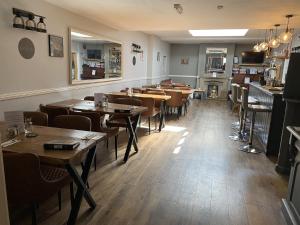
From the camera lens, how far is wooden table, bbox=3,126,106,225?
162 centimetres

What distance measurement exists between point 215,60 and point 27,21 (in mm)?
8833

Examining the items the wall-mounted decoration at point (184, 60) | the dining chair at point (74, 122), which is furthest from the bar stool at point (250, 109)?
the wall-mounted decoration at point (184, 60)

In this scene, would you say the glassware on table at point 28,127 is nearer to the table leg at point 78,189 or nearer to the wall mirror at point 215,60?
the table leg at point 78,189

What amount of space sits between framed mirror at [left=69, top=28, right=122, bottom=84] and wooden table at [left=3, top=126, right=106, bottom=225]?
8.08 feet

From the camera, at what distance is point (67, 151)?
5.56 feet

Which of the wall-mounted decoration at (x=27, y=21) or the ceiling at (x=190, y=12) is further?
the ceiling at (x=190, y=12)

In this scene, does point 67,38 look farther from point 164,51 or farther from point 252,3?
point 164,51

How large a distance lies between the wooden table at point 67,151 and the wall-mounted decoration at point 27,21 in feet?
5.45

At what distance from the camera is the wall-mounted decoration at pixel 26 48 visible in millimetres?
3200

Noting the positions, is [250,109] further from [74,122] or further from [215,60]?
[215,60]

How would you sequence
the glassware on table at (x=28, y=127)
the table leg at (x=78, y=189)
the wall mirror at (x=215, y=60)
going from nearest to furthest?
the table leg at (x=78, y=189)
the glassware on table at (x=28, y=127)
the wall mirror at (x=215, y=60)

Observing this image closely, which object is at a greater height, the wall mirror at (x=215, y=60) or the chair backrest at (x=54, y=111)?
the wall mirror at (x=215, y=60)

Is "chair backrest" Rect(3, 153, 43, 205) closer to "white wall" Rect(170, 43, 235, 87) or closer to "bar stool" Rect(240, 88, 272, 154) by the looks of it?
"bar stool" Rect(240, 88, 272, 154)

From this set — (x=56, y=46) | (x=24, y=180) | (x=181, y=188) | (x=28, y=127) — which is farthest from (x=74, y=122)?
(x=56, y=46)
